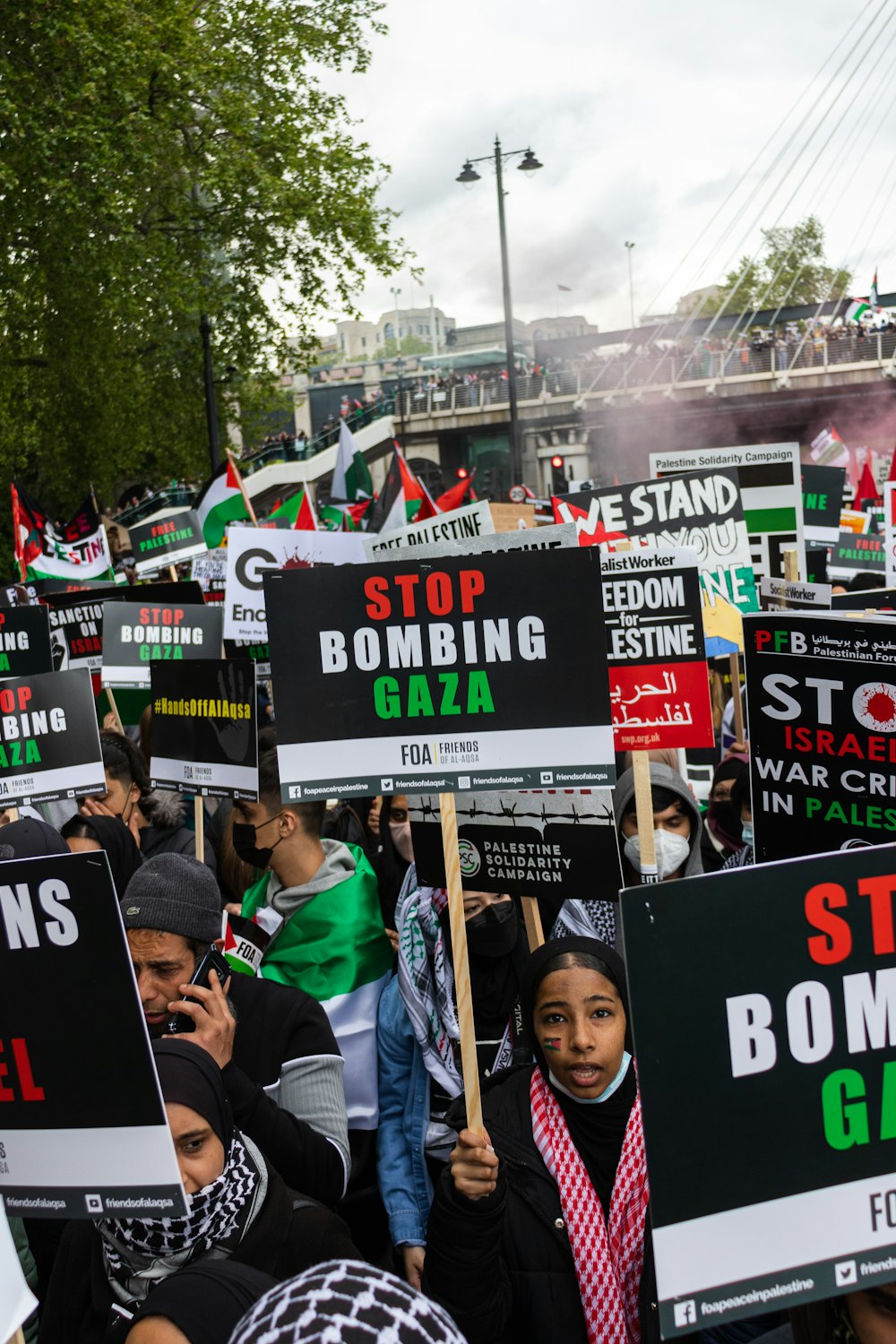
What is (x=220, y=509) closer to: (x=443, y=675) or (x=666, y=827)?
(x=666, y=827)

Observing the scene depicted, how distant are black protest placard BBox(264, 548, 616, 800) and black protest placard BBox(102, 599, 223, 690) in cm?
465

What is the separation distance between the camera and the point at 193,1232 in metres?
2.37

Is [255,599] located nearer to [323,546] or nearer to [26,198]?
[323,546]

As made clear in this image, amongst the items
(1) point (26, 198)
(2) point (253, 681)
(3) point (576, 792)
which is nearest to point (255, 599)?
(2) point (253, 681)

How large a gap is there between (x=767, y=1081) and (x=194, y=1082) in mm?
1142

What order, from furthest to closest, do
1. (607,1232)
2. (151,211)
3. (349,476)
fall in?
(151,211)
(349,476)
(607,1232)

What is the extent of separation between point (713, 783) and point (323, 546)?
293 centimetres

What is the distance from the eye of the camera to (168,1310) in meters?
2.01

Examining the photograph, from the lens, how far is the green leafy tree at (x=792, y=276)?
247 feet

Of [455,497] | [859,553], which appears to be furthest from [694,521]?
[455,497]

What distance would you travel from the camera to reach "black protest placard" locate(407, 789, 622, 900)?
12.0ft

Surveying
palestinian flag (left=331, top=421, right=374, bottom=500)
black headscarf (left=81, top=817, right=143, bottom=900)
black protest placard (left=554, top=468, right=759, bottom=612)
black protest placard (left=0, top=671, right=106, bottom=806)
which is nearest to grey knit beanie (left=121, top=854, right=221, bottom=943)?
black headscarf (left=81, top=817, right=143, bottom=900)

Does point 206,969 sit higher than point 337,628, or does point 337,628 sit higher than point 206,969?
point 337,628

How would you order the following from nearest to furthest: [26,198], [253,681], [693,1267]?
1. [693,1267]
2. [253,681]
3. [26,198]
